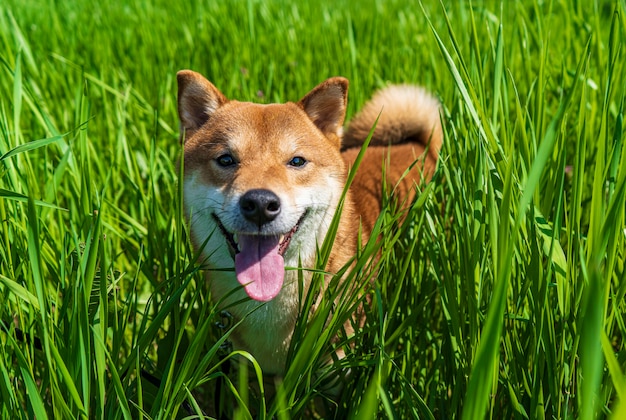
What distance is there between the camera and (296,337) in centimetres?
152

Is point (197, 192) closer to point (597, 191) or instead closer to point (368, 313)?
point (368, 313)

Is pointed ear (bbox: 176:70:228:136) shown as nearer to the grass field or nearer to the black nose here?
the grass field

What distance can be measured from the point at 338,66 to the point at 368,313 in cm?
271

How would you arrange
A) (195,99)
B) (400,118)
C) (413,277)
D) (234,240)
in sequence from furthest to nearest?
(400,118) < (195,99) < (234,240) < (413,277)

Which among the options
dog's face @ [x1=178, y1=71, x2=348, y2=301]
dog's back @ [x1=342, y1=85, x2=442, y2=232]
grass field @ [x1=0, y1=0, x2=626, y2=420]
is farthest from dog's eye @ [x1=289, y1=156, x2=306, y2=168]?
dog's back @ [x1=342, y1=85, x2=442, y2=232]

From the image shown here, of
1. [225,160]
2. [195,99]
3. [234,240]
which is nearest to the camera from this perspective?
[234,240]

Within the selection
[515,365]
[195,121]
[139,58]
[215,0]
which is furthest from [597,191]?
[215,0]

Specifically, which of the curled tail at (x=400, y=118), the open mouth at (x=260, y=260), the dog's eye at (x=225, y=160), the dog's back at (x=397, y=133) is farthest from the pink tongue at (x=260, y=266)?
the curled tail at (x=400, y=118)

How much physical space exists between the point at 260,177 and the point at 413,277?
580mm

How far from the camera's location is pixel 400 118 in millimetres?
3404

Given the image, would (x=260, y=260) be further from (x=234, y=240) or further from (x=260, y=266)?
(x=234, y=240)

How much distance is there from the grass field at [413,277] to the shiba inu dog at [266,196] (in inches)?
5.1

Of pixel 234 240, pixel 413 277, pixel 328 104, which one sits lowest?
pixel 413 277

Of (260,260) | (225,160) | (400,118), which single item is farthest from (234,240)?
(400,118)
